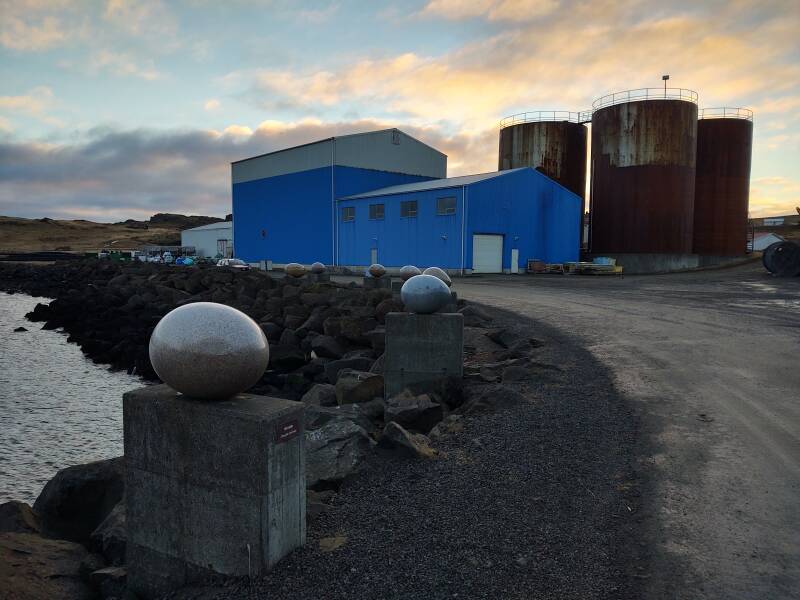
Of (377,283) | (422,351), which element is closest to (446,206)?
(377,283)

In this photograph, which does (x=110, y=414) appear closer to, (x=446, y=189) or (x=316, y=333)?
(x=316, y=333)

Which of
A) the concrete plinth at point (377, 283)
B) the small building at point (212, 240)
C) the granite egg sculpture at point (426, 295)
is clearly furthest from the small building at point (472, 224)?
the small building at point (212, 240)

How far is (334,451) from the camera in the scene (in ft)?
19.5

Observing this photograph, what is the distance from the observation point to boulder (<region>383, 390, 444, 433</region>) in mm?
7535

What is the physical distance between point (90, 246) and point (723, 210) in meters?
103

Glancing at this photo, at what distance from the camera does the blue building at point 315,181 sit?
44250 mm

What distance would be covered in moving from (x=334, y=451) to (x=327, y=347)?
8907mm

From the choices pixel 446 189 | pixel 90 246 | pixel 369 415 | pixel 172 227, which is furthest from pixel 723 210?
pixel 172 227

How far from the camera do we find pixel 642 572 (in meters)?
3.69

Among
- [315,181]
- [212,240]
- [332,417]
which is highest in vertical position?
[315,181]

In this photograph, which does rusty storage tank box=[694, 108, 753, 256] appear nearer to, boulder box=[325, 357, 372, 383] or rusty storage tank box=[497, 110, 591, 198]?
rusty storage tank box=[497, 110, 591, 198]

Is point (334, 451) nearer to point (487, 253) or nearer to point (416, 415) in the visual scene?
point (416, 415)

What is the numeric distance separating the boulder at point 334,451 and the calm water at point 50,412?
15.7ft

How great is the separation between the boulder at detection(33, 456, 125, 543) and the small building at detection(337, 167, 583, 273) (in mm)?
29365
